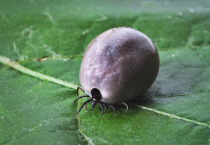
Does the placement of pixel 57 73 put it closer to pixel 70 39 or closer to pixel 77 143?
pixel 70 39

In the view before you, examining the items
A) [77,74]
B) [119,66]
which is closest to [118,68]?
[119,66]

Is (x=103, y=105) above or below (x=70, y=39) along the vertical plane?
below

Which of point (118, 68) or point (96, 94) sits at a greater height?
point (118, 68)

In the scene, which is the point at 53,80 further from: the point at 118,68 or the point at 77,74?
the point at 118,68

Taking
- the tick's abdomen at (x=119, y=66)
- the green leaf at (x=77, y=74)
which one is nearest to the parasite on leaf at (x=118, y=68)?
the tick's abdomen at (x=119, y=66)

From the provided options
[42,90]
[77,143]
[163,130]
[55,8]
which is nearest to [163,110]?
[163,130]

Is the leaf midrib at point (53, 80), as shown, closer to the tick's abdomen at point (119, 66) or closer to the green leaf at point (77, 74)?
the green leaf at point (77, 74)
